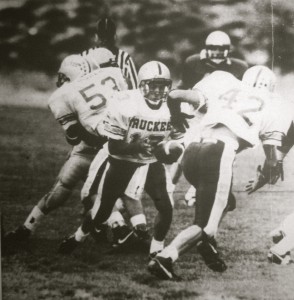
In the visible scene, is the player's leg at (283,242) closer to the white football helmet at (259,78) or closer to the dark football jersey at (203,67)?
→ the white football helmet at (259,78)

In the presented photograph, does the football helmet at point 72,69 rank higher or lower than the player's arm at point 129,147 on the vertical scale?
higher

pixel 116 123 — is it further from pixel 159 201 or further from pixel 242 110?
pixel 242 110

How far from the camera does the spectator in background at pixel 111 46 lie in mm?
2551

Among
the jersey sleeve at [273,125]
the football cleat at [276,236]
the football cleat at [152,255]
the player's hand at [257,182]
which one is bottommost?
the football cleat at [152,255]

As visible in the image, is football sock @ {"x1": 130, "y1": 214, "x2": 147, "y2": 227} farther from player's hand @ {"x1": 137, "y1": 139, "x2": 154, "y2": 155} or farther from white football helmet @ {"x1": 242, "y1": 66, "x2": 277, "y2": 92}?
white football helmet @ {"x1": 242, "y1": 66, "x2": 277, "y2": 92}

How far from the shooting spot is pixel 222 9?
103 inches

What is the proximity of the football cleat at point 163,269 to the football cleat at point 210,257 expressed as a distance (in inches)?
6.1

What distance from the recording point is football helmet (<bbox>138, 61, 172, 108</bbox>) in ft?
8.07

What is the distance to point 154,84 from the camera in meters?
2.46

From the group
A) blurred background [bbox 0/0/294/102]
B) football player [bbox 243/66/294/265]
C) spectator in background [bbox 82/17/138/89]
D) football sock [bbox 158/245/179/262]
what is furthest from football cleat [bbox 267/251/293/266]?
spectator in background [bbox 82/17/138/89]

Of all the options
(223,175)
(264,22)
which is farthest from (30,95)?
(264,22)

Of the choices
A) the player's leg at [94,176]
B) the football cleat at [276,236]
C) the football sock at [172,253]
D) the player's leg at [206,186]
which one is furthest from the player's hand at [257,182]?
the player's leg at [94,176]

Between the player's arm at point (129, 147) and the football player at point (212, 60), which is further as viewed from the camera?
the football player at point (212, 60)

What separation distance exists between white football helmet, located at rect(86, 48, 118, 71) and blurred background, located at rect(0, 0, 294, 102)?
48 millimetres
